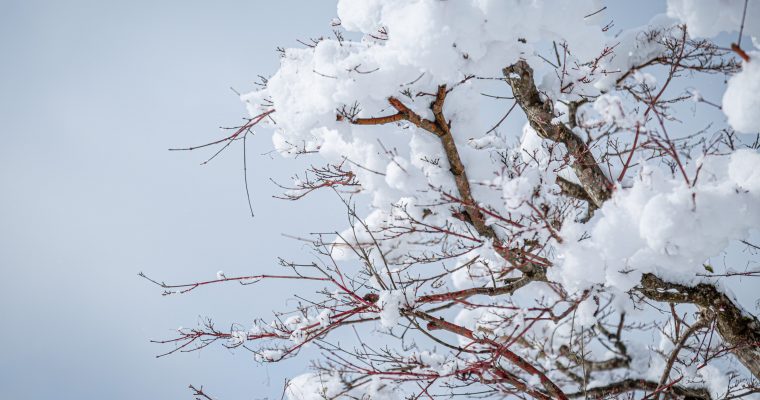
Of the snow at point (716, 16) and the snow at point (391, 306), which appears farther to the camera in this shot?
the snow at point (391, 306)

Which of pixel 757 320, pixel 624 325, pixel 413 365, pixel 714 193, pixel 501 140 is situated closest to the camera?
pixel 714 193

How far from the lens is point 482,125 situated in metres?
3.06

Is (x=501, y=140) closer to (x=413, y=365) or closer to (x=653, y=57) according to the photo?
(x=653, y=57)

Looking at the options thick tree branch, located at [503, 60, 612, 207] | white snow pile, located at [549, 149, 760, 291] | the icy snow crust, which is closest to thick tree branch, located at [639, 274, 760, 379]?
the icy snow crust

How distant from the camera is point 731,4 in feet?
6.27

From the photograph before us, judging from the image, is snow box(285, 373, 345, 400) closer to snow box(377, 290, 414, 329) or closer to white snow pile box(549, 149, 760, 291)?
snow box(377, 290, 414, 329)

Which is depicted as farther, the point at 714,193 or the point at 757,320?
the point at 757,320

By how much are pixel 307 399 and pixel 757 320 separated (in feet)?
17.4

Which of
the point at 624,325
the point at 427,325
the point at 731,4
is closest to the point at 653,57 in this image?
the point at 731,4

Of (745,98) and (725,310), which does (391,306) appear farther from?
(725,310)

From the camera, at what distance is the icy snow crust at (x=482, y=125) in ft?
5.81

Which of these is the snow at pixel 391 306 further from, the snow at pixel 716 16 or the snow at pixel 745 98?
the snow at pixel 716 16

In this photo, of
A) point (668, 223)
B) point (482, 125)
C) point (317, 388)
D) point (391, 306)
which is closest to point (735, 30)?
point (668, 223)

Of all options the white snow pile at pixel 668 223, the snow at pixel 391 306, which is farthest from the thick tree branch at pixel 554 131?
the snow at pixel 391 306
